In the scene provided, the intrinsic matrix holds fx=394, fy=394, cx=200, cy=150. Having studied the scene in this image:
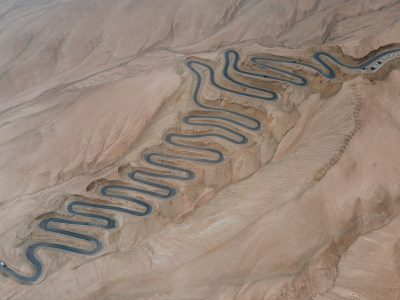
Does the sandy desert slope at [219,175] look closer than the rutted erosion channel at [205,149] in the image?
Yes

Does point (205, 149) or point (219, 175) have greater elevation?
point (205, 149)

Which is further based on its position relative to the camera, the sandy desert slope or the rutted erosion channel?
the rutted erosion channel

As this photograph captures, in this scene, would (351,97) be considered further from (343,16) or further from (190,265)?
(343,16)

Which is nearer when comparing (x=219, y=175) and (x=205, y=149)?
(x=219, y=175)
